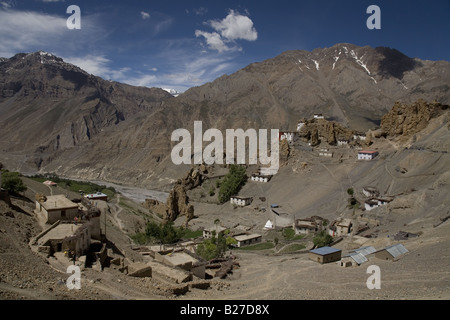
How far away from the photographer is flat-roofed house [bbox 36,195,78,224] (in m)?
19.5

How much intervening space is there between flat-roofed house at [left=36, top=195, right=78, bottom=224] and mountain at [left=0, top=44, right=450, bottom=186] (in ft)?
293

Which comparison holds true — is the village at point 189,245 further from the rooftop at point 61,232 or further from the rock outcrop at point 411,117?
the rock outcrop at point 411,117

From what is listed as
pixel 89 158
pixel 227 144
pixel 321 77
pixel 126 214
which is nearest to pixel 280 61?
pixel 321 77

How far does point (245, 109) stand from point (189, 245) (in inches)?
4341

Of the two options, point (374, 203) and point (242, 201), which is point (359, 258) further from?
point (242, 201)

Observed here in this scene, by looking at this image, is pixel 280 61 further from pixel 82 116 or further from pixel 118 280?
pixel 118 280

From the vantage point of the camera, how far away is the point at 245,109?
140375mm

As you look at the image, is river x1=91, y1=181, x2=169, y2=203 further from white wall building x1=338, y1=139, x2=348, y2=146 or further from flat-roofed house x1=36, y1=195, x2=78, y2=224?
flat-roofed house x1=36, y1=195, x2=78, y2=224

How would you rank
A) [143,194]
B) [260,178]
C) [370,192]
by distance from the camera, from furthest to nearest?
[143,194], [260,178], [370,192]

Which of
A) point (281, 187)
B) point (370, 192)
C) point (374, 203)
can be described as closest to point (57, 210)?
point (374, 203)

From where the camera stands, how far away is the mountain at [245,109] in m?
129

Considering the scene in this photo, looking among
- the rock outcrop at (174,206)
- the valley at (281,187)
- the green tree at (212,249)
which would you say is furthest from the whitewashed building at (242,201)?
the green tree at (212,249)

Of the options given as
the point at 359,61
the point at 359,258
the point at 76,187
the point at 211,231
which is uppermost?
the point at 359,61

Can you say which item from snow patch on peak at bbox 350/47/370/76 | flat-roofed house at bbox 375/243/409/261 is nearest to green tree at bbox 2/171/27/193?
flat-roofed house at bbox 375/243/409/261
